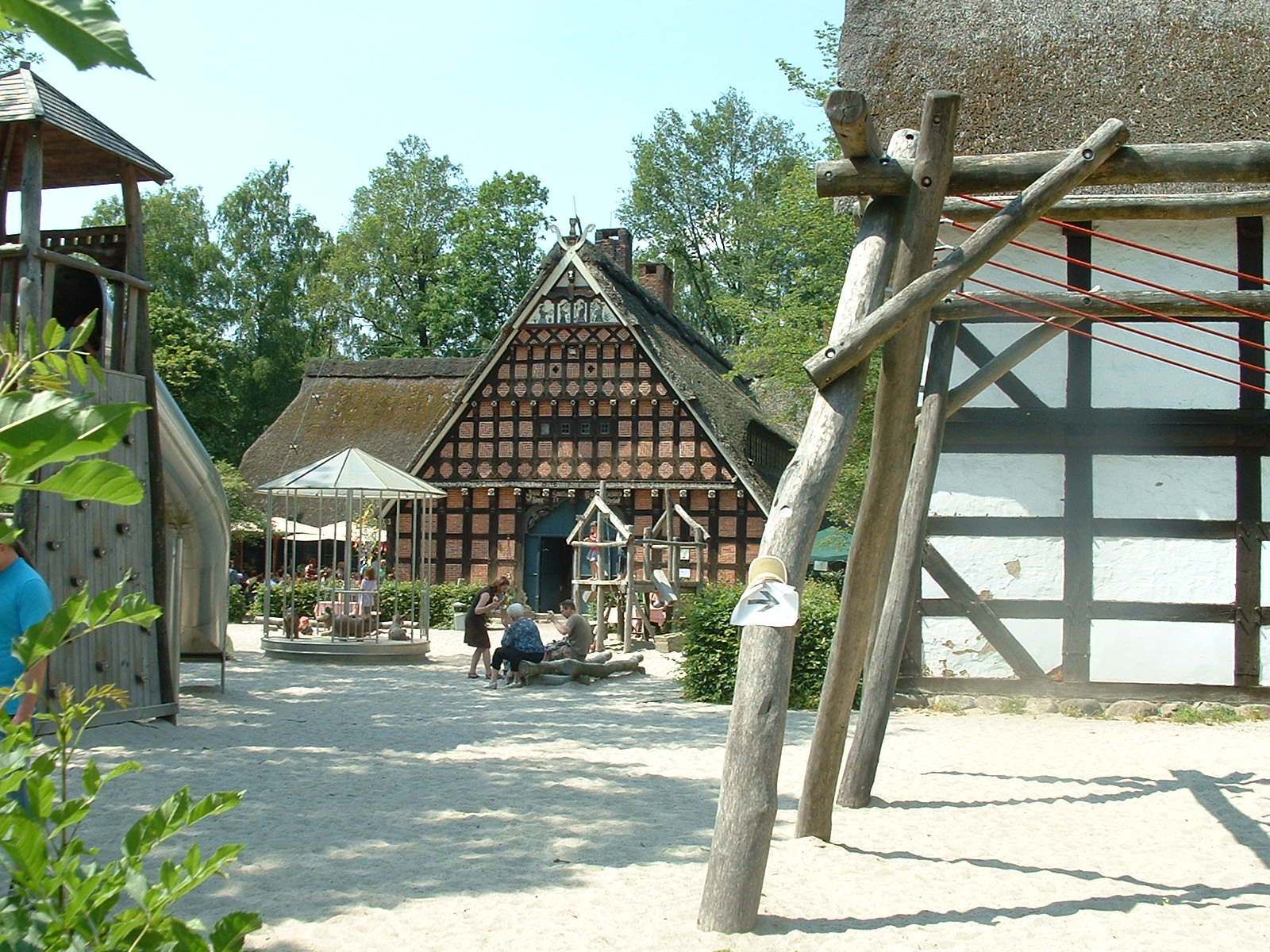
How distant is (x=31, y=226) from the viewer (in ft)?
27.6

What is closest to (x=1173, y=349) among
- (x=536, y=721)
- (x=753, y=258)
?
(x=536, y=721)

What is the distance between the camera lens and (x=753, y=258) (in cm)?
4031

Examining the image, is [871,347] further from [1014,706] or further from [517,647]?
[517,647]

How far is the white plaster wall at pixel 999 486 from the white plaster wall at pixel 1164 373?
804 mm

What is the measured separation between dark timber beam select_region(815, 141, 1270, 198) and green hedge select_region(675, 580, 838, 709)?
6.37m

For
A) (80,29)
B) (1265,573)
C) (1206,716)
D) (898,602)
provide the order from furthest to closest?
(1265,573), (1206,716), (898,602), (80,29)

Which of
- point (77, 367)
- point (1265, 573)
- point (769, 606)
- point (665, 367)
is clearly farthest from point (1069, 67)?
point (665, 367)

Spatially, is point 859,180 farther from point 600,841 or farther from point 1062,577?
point 1062,577

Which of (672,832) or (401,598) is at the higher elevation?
(401,598)

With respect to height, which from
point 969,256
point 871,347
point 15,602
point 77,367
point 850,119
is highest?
point 850,119

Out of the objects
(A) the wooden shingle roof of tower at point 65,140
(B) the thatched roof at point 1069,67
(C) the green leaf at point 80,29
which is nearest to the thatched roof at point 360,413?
(A) the wooden shingle roof of tower at point 65,140

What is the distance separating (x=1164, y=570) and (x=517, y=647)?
6822 mm

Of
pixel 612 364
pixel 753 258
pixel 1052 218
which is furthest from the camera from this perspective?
pixel 753 258

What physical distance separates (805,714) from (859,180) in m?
6.72
